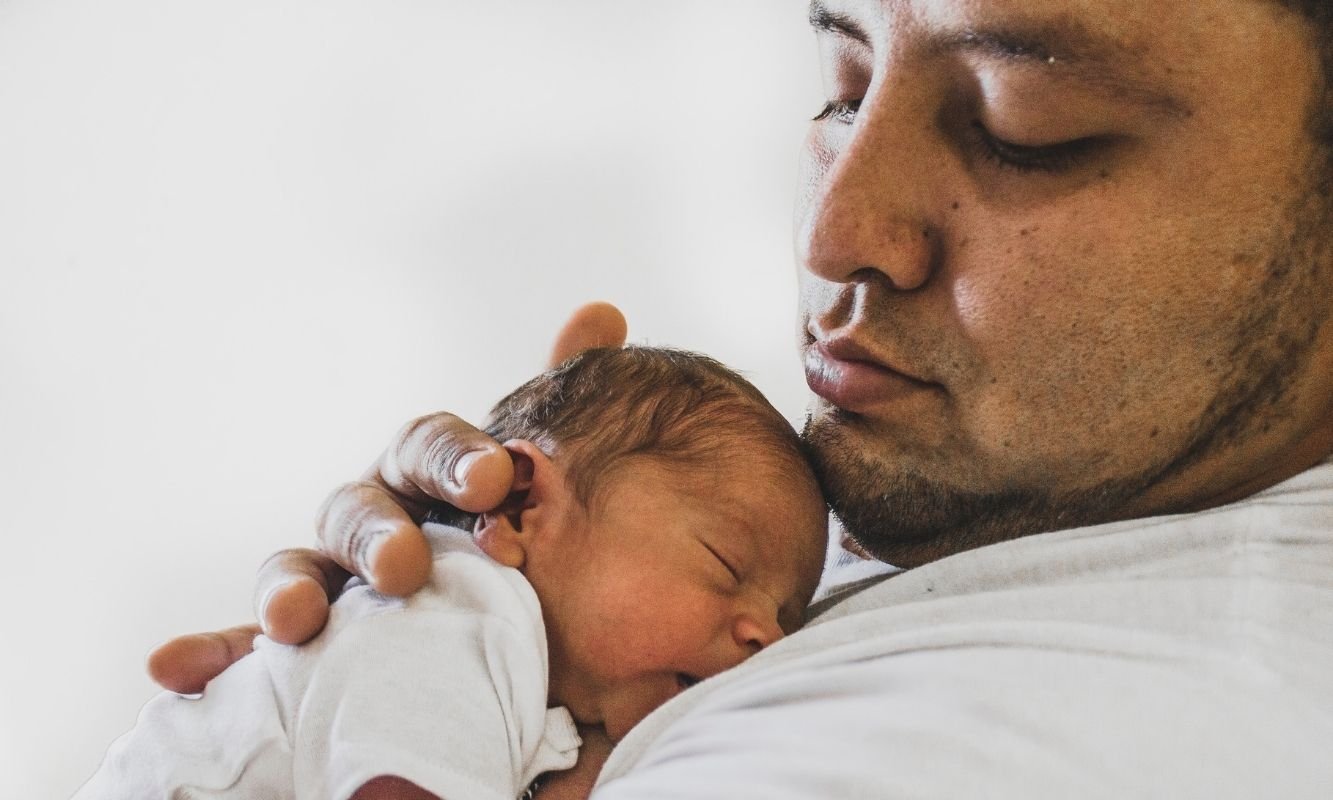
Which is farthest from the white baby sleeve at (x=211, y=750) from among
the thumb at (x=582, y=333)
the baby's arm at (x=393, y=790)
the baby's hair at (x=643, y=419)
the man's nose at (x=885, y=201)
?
the man's nose at (x=885, y=201)

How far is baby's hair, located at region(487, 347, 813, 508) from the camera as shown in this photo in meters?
1.18

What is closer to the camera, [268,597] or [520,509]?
[268,597]

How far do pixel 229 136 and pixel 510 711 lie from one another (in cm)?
167

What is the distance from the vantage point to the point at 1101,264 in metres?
1.04

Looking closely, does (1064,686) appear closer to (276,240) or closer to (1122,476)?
(1122,476)

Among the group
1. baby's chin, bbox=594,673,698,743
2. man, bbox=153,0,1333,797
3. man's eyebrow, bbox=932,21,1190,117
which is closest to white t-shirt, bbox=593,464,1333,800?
man, bbox=153,0,1333,797

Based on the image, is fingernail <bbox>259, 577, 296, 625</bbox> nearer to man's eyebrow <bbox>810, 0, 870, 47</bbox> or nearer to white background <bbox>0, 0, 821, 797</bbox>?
man's eyebrow <bbox>810, 0, 870, 47</bbox>

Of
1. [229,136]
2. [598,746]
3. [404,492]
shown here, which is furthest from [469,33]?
[598,746]

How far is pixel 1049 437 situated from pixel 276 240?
1.68 meters

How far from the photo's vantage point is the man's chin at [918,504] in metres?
1.14

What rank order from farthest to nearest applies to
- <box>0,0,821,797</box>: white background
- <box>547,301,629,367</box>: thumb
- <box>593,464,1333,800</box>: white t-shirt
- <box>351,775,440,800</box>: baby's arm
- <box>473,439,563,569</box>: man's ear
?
<box>0,0,821,797</box>: white background → <box>547,301,629,367</box>: thumb → <box>473,439,563,569</box>: man's ear → <box>351,775,440,800</box>: baby's arm → <box>593,464,1333,800</box>: white t-shirt

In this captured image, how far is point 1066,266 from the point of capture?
1054 mm

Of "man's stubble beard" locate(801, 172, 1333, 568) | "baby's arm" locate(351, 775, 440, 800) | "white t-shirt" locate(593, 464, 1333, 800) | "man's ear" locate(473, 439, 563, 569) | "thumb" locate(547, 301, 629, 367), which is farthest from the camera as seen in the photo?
"thumb" locate(547, 301, 629, 367)

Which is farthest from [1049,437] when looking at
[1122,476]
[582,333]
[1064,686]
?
[582,333]
